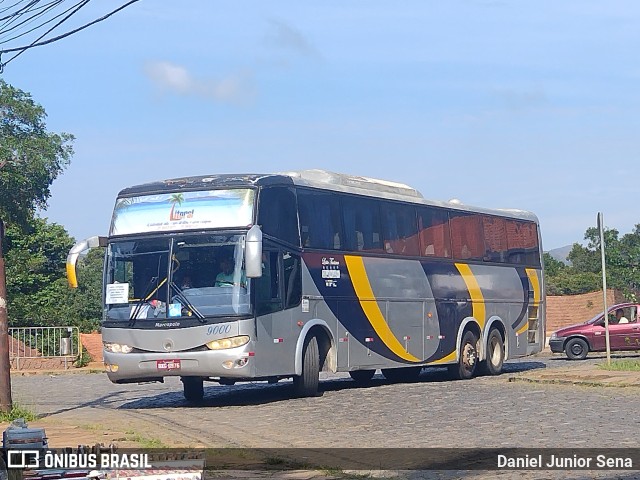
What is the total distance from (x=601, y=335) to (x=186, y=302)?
1693 cm

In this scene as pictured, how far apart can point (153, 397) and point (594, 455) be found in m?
12.3

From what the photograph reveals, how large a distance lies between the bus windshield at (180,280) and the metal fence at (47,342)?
20431mm

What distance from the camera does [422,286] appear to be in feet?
73.8

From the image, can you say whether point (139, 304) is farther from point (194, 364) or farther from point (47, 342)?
point (47, 342)

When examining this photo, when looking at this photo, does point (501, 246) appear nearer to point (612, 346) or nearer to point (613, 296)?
point (612, 346)

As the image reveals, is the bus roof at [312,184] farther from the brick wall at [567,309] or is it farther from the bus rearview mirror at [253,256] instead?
the brick wall at [567,309]

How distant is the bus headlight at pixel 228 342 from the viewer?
1734 centimetres

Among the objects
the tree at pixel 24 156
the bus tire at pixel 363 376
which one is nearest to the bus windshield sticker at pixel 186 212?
the bus tire at pixel 363 376

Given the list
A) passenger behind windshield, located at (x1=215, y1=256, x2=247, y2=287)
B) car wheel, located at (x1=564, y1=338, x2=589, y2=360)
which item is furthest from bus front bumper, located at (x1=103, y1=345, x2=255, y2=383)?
car wheel, located at (x1=564, y1=338, x2=589, y2=360)

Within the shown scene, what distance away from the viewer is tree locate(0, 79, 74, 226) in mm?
58031

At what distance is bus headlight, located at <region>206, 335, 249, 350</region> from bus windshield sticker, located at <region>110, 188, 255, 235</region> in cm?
180

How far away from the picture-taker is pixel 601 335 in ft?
102

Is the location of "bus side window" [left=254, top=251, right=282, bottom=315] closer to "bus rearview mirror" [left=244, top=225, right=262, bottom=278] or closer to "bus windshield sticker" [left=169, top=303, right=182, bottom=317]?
"bus rearview mirror" [left=244, top=225, right=262, bottom=278]

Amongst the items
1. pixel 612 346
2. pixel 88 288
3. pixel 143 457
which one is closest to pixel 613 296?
pixel 612 346
